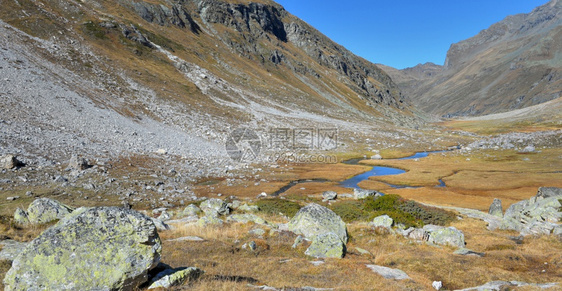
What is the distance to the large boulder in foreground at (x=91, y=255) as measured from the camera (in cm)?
798

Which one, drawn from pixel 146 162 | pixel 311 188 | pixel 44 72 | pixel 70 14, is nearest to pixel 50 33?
pixel 70 14

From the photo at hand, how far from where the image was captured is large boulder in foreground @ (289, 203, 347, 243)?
66.8 ft

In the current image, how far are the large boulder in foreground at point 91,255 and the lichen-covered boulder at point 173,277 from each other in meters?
0.47

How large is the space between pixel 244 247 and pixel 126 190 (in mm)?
23537

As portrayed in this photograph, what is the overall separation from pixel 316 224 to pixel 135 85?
8131 centimetres

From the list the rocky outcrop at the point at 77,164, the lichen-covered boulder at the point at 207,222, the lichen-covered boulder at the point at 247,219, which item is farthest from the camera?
the rocky outcrop at the point at 77,164

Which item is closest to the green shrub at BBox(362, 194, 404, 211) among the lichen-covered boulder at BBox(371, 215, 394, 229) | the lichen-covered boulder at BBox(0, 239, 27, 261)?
the lichen-covered boulder at BBox(371, 215, 394, 229)

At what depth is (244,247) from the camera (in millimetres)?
16656

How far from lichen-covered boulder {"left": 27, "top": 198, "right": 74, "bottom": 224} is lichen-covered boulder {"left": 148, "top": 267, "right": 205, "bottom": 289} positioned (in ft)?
45.6

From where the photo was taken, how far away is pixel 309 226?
20.7 m

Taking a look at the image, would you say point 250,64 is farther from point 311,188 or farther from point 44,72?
point 311,188

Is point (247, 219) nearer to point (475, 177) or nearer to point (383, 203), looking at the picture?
point (383, 203)

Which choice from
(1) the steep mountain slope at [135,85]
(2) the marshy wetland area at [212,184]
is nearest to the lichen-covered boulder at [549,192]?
(2) the marshy wetland area at [212,184]

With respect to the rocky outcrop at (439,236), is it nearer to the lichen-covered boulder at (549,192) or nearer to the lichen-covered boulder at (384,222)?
the lichen-covered boulder at (384,222)
